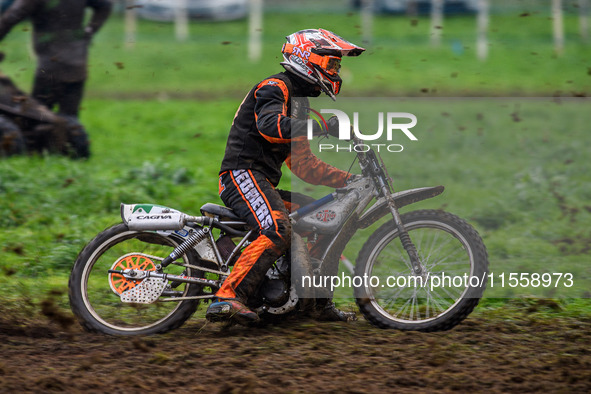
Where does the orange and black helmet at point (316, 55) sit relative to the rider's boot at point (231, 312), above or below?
above

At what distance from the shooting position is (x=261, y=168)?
563 cm

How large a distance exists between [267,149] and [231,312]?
121 centimetres

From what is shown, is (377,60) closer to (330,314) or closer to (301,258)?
(330,314)

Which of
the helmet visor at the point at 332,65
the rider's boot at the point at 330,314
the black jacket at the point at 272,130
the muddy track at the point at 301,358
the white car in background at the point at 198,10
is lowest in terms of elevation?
the muddy track at the point at 301,358

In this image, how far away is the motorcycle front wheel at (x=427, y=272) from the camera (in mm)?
5484

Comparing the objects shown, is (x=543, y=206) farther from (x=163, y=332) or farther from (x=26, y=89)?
(x=26, y=89)

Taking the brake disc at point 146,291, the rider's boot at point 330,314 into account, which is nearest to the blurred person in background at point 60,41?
the brake disc at point 146,291

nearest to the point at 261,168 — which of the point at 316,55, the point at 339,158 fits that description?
the point at 316,55

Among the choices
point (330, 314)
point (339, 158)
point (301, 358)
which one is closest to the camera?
point (301, 358)

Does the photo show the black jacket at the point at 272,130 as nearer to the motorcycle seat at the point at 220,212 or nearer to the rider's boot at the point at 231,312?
the motorcycle seat at the point at 220,212

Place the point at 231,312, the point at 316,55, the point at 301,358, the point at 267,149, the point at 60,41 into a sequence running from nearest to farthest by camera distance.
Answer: the point at 301,358
the point at 231,312
the point at 316,55
the point at 267,149
the point at 60,41

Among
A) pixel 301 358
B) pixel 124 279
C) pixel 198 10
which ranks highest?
pixel 198 10

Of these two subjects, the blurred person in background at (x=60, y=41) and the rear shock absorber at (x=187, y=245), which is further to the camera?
the blurred person in background at (x=60, y=41)

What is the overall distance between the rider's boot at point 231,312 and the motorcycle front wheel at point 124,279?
0.30 m
